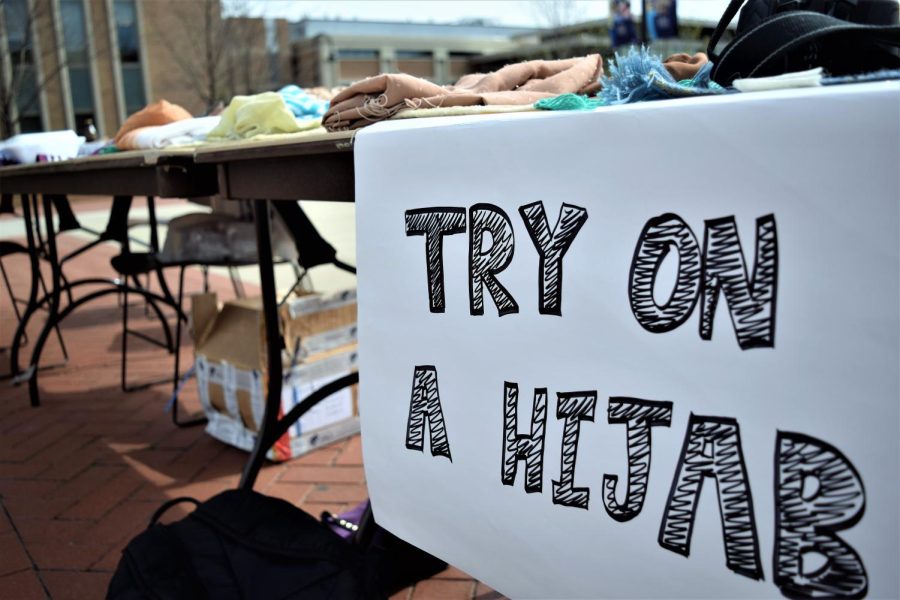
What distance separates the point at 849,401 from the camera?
0.56m

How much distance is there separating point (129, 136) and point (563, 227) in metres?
1.95

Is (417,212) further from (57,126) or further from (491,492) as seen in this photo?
(57,126)

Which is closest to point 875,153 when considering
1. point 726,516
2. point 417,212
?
point 726,516

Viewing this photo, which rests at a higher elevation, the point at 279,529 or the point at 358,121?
the point at 358,121

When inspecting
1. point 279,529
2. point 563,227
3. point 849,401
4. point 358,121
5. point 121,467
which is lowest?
point 121,467

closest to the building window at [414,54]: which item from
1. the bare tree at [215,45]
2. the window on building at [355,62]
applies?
the window on building at [355,62]

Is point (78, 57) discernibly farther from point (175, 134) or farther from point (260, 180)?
point (260, 180)

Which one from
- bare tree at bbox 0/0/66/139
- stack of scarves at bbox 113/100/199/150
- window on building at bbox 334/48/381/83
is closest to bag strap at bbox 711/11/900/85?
stack of scarves at bbox 113/100/199/150

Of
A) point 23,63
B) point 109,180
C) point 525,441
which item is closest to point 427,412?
point 525,441

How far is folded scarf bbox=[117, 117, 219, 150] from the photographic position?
2043 mm

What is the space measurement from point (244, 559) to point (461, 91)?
0.85 metres

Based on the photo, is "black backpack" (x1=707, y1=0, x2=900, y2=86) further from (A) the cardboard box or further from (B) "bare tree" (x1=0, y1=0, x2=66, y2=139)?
(B) "bare tree" (x1=0, y1=0, x2=66, y2=139)

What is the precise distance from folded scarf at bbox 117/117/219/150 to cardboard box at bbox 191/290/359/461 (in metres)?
0.54

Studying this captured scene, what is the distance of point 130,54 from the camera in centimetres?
2277
